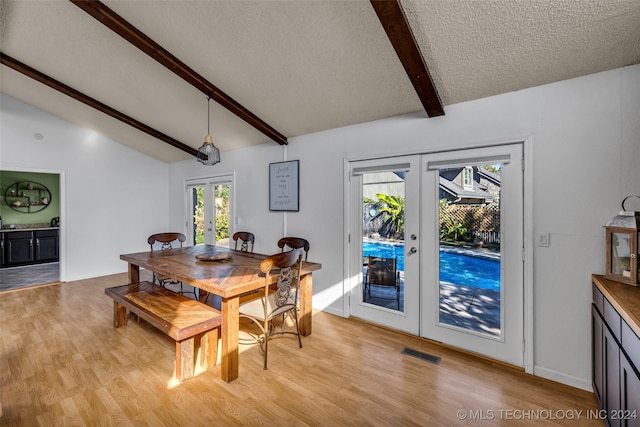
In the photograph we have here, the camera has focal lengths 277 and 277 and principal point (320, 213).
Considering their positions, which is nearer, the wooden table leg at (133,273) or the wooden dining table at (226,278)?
the wooden dining table at (226,278)

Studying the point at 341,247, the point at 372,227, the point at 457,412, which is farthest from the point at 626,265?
the point at 341,247

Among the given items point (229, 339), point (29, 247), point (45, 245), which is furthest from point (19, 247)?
point (229, 339)

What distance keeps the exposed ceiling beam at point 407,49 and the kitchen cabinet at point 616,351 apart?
1744 millimetres

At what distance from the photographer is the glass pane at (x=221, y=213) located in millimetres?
4879

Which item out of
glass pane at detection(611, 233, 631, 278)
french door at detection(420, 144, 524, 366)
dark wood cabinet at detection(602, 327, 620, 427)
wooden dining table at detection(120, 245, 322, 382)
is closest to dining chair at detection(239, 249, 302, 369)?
wooden dining table at detection(120, 245, 322, 382)

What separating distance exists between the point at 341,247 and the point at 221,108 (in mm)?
2274

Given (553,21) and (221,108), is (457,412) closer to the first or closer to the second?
(553,21)

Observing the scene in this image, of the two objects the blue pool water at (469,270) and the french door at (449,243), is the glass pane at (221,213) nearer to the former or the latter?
the french door at (449,243)

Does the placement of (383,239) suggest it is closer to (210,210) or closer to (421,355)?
(421,355)

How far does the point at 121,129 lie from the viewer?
4781mm

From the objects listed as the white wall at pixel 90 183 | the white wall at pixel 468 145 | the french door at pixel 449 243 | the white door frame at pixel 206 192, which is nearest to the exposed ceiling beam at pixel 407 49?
the white wall at pixel 468 145

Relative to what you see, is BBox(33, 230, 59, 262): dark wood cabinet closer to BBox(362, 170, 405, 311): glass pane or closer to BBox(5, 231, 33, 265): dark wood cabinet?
BBox(5, 231, 33, 265): dark wood cabinet

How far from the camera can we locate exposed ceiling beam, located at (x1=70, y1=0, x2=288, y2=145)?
2.20m

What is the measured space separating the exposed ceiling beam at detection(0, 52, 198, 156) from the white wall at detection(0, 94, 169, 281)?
5.41 ft
